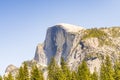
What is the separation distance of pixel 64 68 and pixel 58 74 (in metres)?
17.0

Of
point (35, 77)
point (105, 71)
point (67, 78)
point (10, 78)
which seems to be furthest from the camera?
point (105, 71)

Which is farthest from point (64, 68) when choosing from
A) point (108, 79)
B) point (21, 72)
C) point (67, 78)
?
point (21, 72)

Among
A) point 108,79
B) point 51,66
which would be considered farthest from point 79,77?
point 51,66

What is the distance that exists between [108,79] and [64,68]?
2084 centimetres

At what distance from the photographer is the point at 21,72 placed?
94062 mm

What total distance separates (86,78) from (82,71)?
4.19 metres

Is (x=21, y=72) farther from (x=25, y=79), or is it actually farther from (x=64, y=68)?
(x=64, y=68)

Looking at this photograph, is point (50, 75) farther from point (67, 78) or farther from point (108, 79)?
point (108, 79)

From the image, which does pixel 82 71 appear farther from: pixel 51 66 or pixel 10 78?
pixel 10 78

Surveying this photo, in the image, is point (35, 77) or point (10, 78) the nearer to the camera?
point (35, 77)

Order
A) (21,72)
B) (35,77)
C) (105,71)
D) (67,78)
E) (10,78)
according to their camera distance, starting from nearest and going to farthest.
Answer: (35,77) → (21,72) → (10,78) → (67,78) → (105,71)

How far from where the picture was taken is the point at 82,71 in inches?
4286

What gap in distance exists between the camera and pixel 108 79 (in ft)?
351

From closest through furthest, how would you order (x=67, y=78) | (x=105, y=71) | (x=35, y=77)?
(x=35, y=77) → (x=67, y=78) → (x=105, y=71)
